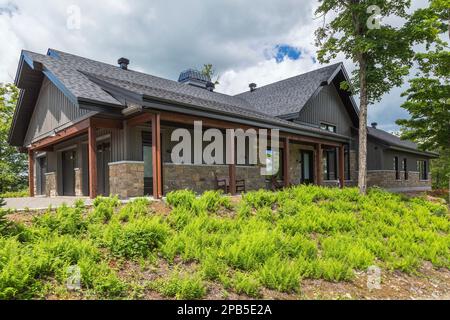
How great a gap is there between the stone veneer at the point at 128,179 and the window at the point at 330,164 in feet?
39.5

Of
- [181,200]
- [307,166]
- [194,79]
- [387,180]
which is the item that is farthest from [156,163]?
[387,180]

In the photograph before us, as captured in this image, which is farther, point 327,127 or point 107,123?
point 327,127

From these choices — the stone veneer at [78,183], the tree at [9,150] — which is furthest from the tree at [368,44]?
the tree at [9,150]

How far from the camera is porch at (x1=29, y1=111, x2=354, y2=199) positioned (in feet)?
30.0

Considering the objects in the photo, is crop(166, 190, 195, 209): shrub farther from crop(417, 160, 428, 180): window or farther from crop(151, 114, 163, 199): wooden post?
crop(417, 160, 428, 180): window

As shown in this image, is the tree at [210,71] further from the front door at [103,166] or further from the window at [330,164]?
the front door at [103,166]

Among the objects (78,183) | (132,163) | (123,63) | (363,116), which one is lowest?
(78,183)

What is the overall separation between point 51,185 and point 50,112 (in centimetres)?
350

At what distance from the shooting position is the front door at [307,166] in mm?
17000

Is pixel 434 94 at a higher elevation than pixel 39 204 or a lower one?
higher

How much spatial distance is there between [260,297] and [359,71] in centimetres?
1006

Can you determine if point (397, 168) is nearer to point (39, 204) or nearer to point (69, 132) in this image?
point (69, 132)

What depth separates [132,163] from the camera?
9.52 m

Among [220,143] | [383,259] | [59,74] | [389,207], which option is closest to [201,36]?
[220,143]
